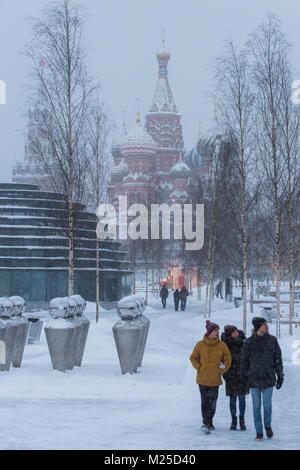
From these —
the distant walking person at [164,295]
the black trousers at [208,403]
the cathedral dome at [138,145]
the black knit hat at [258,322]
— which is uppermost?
the cathedral dome at [138,145]

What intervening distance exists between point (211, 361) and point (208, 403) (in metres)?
0.55

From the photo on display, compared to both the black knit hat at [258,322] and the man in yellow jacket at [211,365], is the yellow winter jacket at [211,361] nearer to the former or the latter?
the man in yellow jacket at [211,365]

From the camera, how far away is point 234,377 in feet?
34.3

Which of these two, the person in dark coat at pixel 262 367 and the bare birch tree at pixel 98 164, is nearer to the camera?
the person in dark coat at pixel 262 367

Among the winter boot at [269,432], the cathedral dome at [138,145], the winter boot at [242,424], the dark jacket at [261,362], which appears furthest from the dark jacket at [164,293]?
the cathedral dome at [138,145]

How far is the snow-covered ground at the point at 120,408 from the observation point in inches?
367

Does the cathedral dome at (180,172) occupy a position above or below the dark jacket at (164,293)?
above

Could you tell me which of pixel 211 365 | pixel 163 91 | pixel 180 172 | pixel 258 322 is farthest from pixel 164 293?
pixel 163 91

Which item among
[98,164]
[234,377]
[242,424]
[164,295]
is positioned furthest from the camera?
[164,295]

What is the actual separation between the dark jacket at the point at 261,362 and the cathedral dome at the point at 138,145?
109501mm

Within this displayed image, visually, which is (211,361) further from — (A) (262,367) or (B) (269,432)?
(B) (269,432)

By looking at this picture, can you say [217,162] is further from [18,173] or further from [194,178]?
[18,173]

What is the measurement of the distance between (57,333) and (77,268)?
81.3ft
